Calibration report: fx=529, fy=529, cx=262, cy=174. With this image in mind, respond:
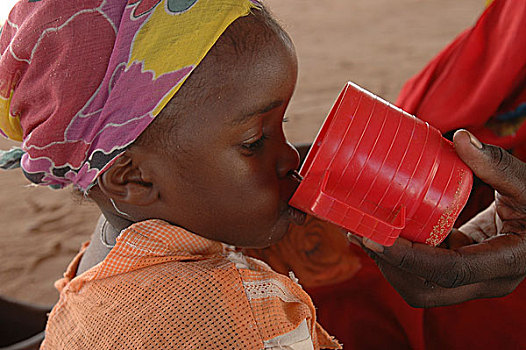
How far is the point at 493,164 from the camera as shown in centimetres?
106

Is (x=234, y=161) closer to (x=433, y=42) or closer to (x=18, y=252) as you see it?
(x=18, y=252)

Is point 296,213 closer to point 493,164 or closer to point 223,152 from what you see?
point 223,152

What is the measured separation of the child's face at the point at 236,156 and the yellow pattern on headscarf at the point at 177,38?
4cm

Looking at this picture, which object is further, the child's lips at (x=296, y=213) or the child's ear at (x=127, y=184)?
the child's lips at (x=296, y=213)

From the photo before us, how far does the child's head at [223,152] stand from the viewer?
1005 millimetres

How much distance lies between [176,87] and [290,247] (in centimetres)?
96

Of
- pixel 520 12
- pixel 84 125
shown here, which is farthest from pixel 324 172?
pixel 520 12

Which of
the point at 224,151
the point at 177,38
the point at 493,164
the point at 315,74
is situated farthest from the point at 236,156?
the point at 315,74

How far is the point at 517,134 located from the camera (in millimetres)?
1551

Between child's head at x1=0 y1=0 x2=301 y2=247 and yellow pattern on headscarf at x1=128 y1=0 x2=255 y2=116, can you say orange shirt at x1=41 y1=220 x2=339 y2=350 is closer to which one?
child's head at x1=0 y1=0 x2=301 y2=247

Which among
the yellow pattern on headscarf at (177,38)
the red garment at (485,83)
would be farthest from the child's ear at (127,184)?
the red garment at (485,83)

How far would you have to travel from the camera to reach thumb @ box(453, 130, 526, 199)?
101cm

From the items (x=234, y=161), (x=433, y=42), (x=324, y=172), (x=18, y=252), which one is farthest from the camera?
(x=433, y=42)

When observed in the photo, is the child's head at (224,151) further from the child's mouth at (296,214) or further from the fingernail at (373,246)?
the fingernail at (373,246)
